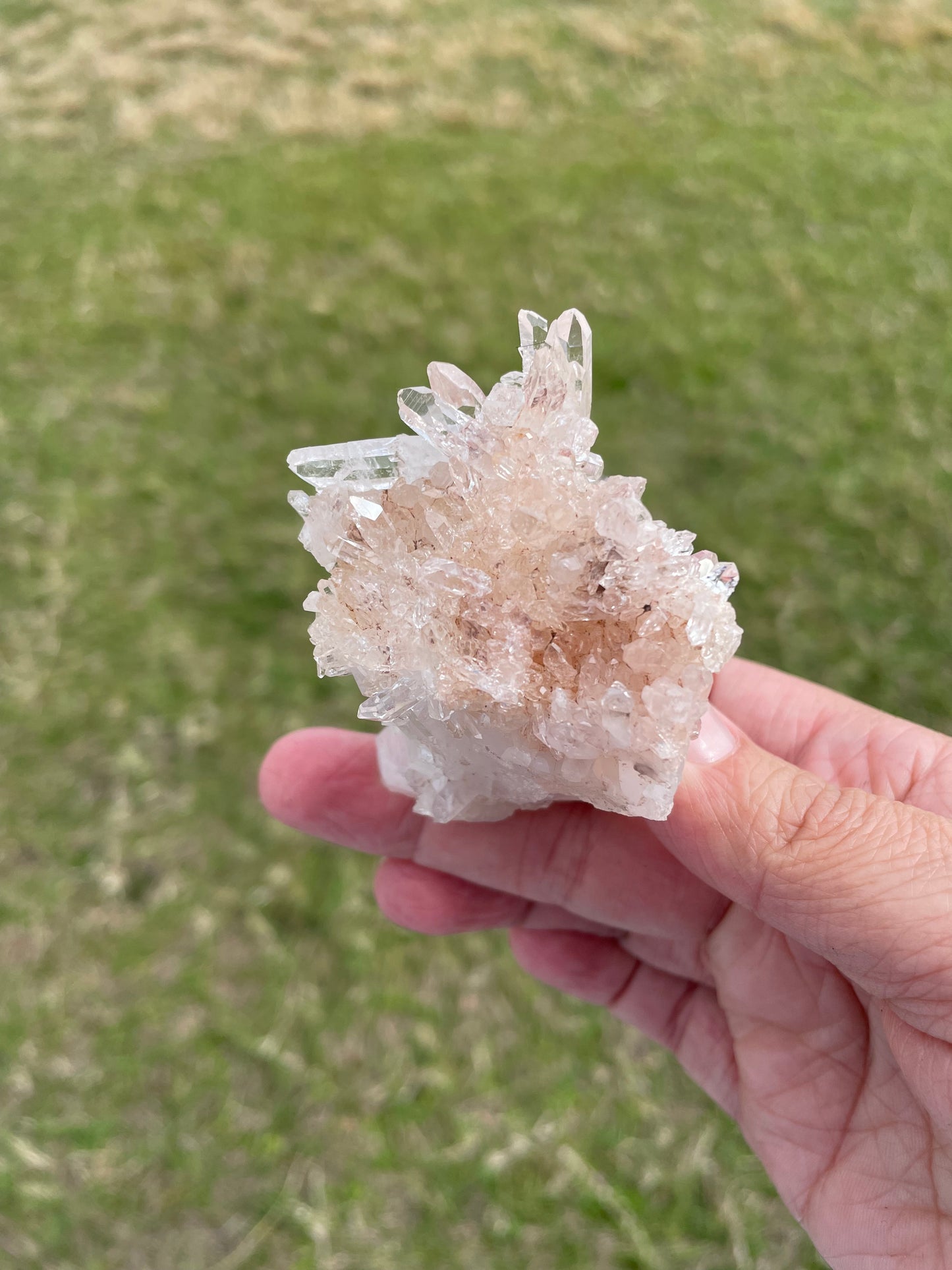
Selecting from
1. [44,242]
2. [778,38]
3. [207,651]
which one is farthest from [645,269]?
[44,242]

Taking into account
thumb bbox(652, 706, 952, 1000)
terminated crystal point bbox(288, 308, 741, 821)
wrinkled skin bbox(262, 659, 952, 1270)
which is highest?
terminated crystal point bbox(288, 308, 741, 821)

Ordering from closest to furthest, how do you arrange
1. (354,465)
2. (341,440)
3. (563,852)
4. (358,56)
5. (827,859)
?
(827,859), (354,465), (563,852), (341,440), (358,56)

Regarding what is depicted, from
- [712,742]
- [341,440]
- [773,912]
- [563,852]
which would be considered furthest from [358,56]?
Result: [773,912]

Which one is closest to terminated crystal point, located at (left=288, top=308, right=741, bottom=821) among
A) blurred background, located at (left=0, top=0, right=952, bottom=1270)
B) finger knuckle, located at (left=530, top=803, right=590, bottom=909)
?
finger knuckle, located at (left=530, top=803, right=590, bottom=909)

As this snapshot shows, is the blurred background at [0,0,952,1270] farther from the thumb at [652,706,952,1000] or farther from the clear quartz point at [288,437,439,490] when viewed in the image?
the clear quartz point at [288,437,439,490]

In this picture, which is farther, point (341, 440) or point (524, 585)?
point (341, 440)

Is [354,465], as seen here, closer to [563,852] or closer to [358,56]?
[563,852]

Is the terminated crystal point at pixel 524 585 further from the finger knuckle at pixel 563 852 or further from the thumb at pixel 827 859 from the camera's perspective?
the finger knuckle at pixel 563 852

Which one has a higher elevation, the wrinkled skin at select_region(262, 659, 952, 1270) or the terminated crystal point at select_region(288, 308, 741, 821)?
the terminated crystal point at select_region(288, 308, 741, 821)
